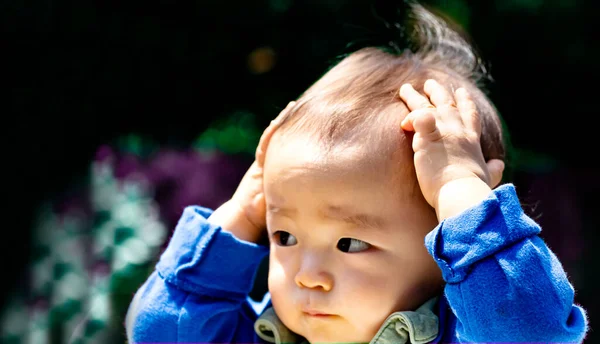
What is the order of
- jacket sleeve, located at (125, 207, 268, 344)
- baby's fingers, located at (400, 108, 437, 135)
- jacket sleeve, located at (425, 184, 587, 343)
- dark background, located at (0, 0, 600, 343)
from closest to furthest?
jacket sleeve, located at (425, 184, 587, 343), baby's fingers, located at (400, 108, 437, 135), jacket sleeve, located at (125, 207, 268, 344), dark background, located at (0, 0, 600, 343)

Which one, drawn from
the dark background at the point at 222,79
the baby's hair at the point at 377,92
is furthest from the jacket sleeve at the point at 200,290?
the dark background at the point at 222,79

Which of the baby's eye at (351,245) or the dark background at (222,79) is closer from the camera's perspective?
the baby's eye at (351,245)

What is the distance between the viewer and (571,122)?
310cm

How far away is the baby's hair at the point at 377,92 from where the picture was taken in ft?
4.42

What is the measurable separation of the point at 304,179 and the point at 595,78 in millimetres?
2036

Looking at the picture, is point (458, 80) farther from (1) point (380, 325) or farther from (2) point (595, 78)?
(2) point (595, 78)

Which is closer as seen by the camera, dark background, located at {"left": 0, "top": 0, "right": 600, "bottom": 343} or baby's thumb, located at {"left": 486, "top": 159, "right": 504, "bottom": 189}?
baby's thumb, located at {"left": 486, "top": 159, "right": 504, "bottom": 189}

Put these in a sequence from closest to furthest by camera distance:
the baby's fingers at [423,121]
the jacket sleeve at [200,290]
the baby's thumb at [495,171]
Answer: the baby's fingers at [423,121] < the baby's thumb at [495,171] < the jacket sleeve at [200,290]

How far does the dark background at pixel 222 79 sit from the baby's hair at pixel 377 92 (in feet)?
3.27

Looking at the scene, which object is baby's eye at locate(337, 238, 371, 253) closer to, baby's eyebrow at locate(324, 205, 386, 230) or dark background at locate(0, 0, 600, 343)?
baby's eyebrow at locate(324, 205, 386, 230)

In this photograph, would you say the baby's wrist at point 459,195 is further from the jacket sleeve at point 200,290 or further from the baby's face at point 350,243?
the jacket sleeve at point 200,290

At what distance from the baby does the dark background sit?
125cm

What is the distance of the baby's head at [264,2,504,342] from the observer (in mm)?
1310

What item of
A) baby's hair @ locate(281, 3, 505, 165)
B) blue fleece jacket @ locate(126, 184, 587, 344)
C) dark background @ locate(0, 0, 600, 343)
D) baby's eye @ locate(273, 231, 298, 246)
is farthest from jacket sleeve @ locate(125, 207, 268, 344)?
dark background @ locate(0, 0, 600, 343)
